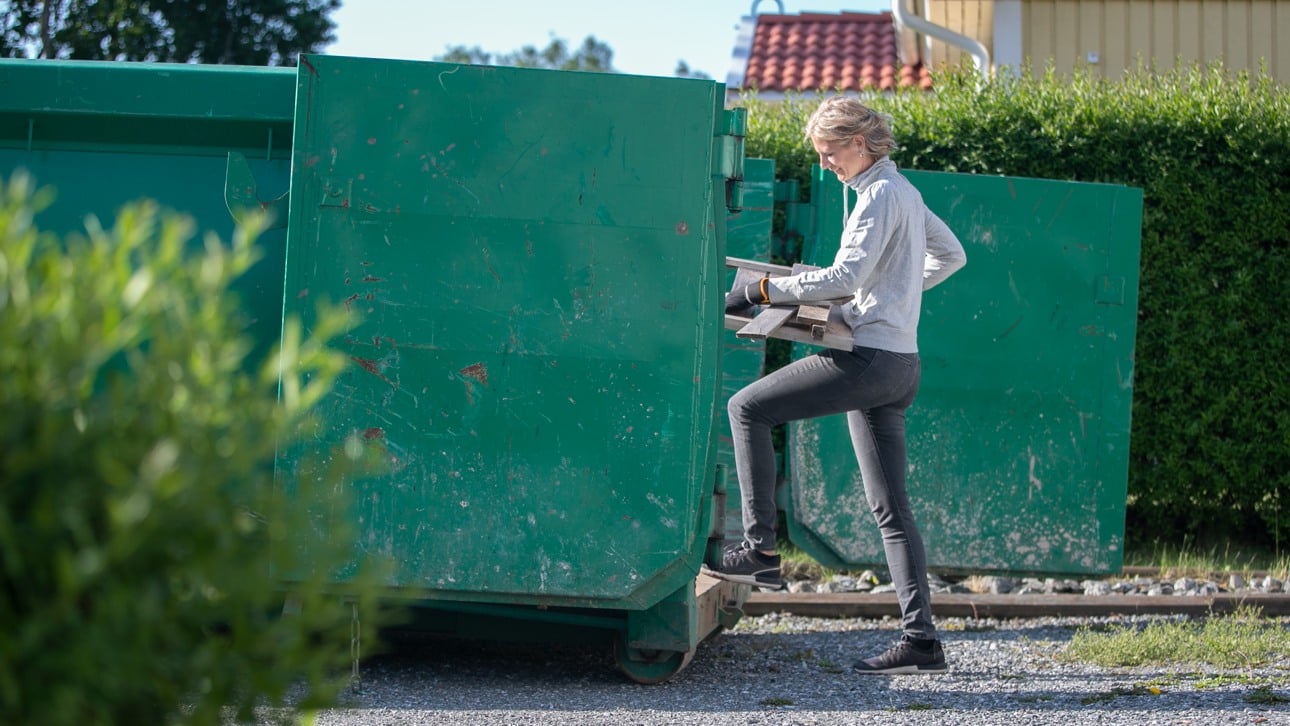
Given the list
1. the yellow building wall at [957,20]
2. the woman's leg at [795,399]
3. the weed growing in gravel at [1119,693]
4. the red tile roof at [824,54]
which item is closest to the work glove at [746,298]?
the woman's leg at [795,399]

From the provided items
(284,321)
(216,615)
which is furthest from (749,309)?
(216,615)

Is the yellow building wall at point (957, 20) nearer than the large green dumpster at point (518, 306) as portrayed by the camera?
No

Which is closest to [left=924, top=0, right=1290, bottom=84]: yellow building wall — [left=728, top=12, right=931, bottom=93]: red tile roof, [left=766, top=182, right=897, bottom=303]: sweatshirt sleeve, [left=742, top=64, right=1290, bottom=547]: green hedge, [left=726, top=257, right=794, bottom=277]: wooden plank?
[left=728, top=12, right=931, bottom=93]: red tile roof

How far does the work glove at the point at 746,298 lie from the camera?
4.13 m

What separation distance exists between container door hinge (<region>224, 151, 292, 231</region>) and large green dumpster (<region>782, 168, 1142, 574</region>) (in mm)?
2295

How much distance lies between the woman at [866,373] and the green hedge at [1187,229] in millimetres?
2578

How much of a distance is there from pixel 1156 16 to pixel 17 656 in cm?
1301

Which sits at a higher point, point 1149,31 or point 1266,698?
point 1149,31

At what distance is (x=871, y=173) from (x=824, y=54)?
12.9m

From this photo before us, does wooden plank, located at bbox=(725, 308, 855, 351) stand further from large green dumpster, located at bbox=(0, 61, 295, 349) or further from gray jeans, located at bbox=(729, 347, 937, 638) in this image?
large green dumpster, located at bbox=(0, 61, 295, 349)

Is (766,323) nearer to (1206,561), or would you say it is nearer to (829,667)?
(829,667)

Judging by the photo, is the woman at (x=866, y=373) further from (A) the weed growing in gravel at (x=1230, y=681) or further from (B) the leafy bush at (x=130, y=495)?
(B) the leafy bush at (x=130, y=495)

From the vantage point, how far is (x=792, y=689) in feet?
14.0

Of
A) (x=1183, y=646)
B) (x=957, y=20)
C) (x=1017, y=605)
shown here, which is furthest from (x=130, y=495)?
(x=957, y=20)
